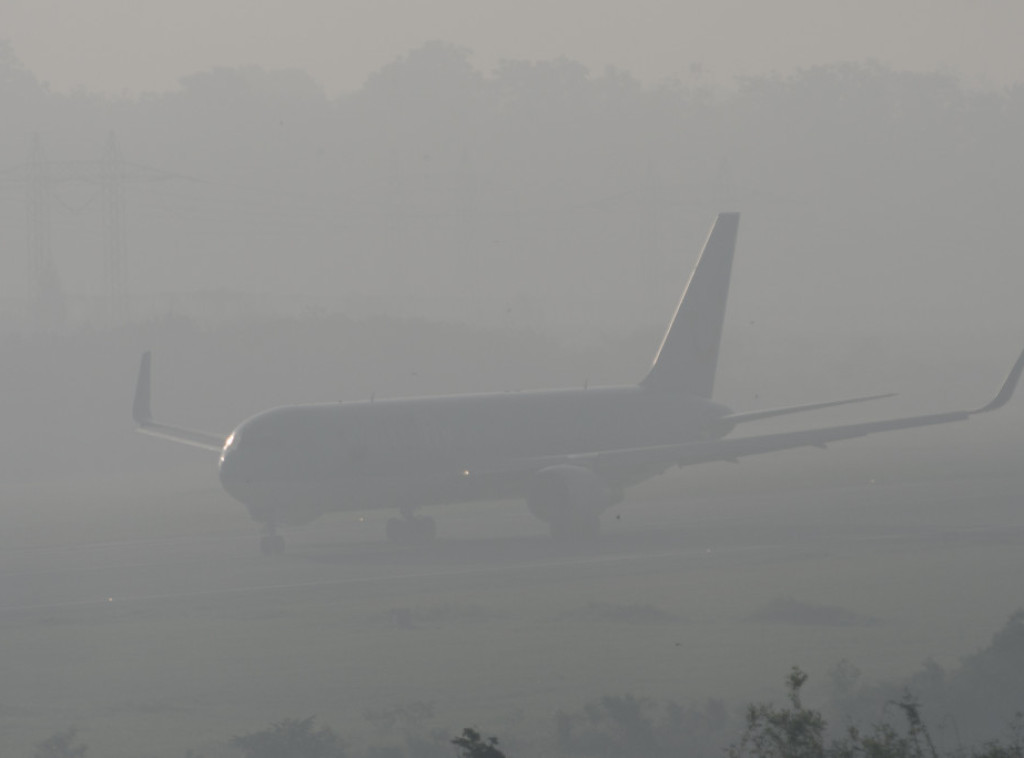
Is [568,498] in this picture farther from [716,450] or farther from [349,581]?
[349,581]

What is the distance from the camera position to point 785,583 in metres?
28.4

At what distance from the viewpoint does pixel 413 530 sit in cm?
3734

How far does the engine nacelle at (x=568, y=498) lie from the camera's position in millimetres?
35344

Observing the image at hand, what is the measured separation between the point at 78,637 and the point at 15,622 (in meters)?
2.83

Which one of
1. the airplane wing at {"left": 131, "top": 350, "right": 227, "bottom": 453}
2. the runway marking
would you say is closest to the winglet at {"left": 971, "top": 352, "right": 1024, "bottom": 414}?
the runway marking

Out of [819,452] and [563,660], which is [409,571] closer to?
[563,660]

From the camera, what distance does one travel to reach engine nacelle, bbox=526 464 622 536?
3534 cm

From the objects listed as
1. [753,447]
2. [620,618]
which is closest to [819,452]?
[753,447]

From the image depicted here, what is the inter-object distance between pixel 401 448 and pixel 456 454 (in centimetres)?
149

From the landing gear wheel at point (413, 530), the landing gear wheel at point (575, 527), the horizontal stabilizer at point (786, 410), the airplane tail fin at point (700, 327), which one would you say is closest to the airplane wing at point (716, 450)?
the landing gear wheel at point (575, 527)

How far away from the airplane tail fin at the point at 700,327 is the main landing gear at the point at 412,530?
28.4ft

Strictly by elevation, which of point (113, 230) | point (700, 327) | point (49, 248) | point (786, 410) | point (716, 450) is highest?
point (49, 248)

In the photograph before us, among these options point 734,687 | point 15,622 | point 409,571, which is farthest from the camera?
point 409,571

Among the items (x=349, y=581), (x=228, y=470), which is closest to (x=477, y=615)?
(x=349, y=581)
